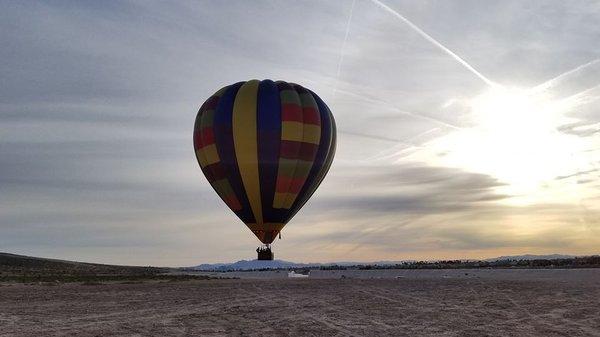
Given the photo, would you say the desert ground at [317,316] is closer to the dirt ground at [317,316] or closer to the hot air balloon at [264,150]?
the dirt ground at [317,316]

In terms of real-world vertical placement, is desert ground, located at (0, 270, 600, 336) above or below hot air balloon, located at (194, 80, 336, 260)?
below

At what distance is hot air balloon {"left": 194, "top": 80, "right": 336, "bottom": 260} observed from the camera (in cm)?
4903

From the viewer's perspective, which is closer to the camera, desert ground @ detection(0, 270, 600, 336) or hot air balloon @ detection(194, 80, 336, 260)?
desert ground @ detection(0, 270, 600, 336)

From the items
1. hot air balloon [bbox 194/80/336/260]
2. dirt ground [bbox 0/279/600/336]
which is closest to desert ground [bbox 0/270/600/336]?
dirt ground [bbox 0/279/600/336]

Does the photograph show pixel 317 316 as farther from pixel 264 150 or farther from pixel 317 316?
pixel 264 150

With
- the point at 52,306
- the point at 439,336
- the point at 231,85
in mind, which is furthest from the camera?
the point at 231,85

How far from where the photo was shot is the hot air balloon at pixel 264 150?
49031mm

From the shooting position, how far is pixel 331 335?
15.6m

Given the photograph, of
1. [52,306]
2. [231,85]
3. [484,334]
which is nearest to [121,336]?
A: [484,334]

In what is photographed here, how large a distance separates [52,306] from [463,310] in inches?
723

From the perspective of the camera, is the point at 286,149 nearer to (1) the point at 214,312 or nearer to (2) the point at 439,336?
(1) the point at 214,312

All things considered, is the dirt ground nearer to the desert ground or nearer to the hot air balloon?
the desert ground

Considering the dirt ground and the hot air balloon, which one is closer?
the dirt ground

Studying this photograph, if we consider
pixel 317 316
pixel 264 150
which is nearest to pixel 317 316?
pixel 317 316
